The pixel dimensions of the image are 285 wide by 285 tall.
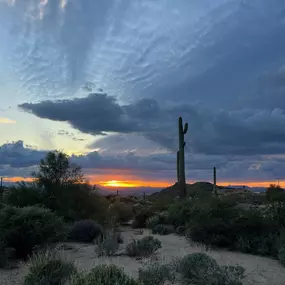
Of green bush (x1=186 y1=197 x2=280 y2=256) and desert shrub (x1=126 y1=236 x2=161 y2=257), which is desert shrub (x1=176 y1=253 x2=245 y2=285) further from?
green bush (x1=186 y1=197 x2=280 y2=256)

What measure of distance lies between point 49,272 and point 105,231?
879 centimetres

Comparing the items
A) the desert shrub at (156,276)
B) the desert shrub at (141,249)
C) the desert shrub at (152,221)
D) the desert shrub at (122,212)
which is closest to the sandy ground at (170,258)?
the desert shrub at (141,249)

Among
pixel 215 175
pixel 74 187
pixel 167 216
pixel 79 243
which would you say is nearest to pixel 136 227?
pixel 167 216

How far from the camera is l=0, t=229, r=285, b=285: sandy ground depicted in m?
10.4

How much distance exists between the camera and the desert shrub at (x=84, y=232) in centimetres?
1700

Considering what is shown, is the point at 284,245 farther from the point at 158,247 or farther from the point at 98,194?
the point at 98,194

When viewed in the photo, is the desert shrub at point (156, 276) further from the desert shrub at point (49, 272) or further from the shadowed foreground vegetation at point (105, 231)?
the desert shrub at point (49, 272)

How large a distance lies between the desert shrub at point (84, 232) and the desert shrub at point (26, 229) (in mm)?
3165

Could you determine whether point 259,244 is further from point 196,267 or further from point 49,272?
point 49,272

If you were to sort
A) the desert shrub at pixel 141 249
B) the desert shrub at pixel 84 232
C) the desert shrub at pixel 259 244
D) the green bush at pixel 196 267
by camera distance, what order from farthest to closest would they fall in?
the desert shrub at pixel 84 232, the desert shrub at pixel 259 244, the desert shrub at pixel 141 249, the green bush at pixel 196 267

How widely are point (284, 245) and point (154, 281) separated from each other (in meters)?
6.34

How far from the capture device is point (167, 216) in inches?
862

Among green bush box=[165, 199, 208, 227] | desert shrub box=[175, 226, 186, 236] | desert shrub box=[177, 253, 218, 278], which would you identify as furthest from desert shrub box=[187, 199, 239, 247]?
desert shrub box=[177, 253, 218, 278]

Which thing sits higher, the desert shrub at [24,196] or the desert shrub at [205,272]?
the desert shrub at [24,196]
